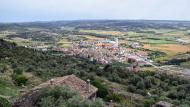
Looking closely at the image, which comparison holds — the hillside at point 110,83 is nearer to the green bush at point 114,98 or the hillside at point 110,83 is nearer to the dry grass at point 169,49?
the green bush at point 114,98

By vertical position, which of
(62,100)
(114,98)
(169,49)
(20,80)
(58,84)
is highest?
(62,100)

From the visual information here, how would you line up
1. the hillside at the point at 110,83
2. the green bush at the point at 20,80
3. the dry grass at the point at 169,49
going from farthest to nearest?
1. the dry grass at the point at 169,49
2. the green bush at the point at 20,80
3. the hillside at the point at 110,83

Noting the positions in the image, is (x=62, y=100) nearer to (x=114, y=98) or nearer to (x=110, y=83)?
(x=114, y=98)

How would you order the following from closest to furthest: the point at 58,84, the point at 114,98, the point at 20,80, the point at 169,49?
the point at 58,84 < the point at 114,98 < the point at 20,80 < the point at 169,49

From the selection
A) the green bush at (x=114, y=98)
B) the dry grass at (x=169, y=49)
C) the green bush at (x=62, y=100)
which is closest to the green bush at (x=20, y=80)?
the green bush at (x=114, y=98)

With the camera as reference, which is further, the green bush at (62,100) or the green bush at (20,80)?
the green bush at (20,80)

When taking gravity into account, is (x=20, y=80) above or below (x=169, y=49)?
above

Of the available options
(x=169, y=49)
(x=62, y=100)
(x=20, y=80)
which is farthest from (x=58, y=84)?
(x=169, y=49)

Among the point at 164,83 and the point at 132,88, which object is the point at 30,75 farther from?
the point at 164,83
